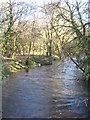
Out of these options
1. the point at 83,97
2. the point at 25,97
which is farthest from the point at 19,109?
the point at 83,97

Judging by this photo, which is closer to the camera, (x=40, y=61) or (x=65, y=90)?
(x=65, y=90)

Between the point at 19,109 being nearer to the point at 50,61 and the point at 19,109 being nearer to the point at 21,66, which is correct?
the point at 21,66

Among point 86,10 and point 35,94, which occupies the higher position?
point 86,10

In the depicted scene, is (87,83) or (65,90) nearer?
(65,90)

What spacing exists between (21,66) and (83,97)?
11381mm

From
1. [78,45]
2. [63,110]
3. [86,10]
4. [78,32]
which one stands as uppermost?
[86,10]

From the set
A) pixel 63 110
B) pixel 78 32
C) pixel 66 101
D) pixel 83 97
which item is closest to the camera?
pixel 63 110

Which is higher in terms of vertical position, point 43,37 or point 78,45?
point 43,37

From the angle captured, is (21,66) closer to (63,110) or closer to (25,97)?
(25,97)

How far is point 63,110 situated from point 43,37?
75.3ft

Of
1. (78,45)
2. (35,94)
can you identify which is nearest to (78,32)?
(78,45)

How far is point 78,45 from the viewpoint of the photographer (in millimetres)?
9336

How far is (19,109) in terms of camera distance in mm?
7207

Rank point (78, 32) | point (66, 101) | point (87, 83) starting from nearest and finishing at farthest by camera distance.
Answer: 1. point (66, 101)
2. point (78, 32)
3. point (87, 83)
